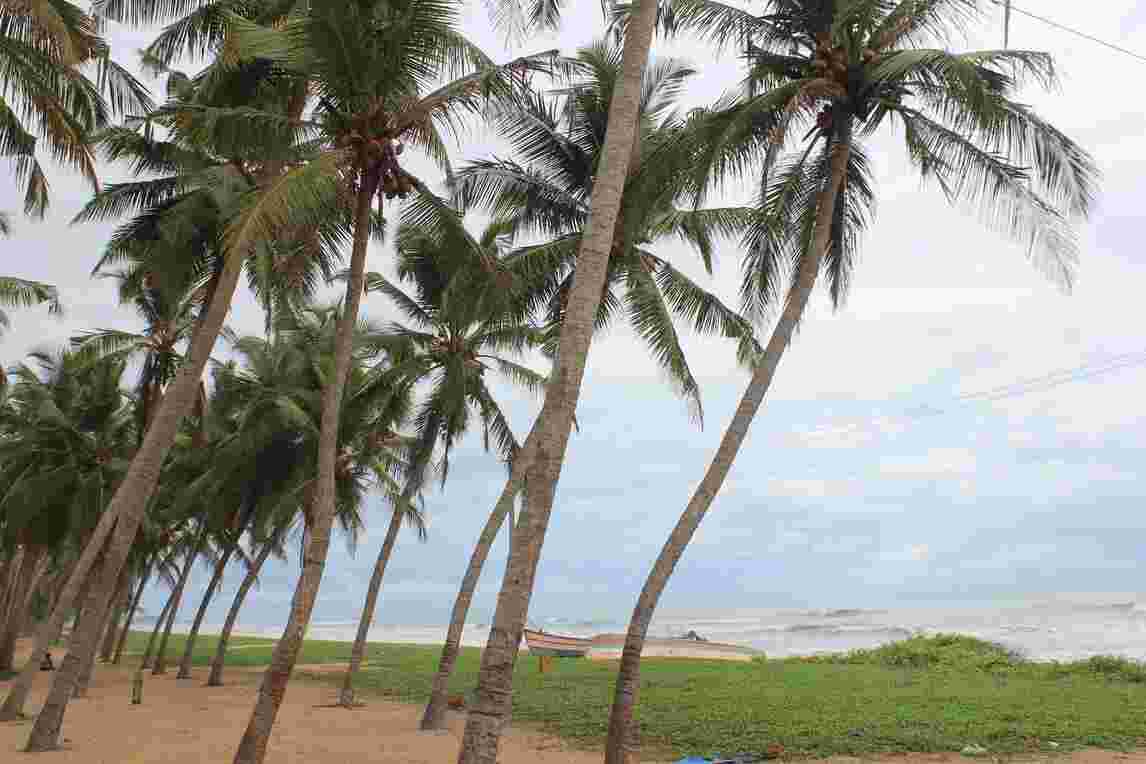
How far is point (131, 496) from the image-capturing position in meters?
13.3

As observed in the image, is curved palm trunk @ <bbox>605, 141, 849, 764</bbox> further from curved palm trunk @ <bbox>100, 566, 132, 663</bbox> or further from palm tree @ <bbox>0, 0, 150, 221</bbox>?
curved palm trunk @ <bbox>100, 566, 132, 663</bbox>

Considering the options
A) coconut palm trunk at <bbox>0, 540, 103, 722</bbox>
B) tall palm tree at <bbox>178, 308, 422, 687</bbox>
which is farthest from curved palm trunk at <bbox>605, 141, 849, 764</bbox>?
tall palm tree at <bbox>178, 308, 422, 687</bbox>

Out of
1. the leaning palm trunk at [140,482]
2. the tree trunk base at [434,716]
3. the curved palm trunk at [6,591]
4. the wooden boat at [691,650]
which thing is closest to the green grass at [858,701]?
the tree trunk base at [434,716]

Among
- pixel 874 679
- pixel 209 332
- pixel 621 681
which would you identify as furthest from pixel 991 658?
pixel 209 332

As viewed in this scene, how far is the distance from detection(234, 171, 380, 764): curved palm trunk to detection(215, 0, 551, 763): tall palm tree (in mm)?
14

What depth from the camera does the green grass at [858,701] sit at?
45.6 ft

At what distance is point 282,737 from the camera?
1605 centimetres

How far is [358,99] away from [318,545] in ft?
16.2

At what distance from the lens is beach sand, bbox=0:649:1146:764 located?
43.1 feet

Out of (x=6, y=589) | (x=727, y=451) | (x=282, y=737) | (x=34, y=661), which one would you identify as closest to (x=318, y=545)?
(x=727, y=451)

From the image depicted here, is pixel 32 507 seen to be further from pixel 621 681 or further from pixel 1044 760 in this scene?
pixel 1044 760

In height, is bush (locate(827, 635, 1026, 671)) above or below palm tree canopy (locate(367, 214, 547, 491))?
below

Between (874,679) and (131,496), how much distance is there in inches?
644

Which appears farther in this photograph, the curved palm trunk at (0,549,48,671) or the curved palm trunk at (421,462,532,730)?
the curved palm trunk at (0,549,48,671)
